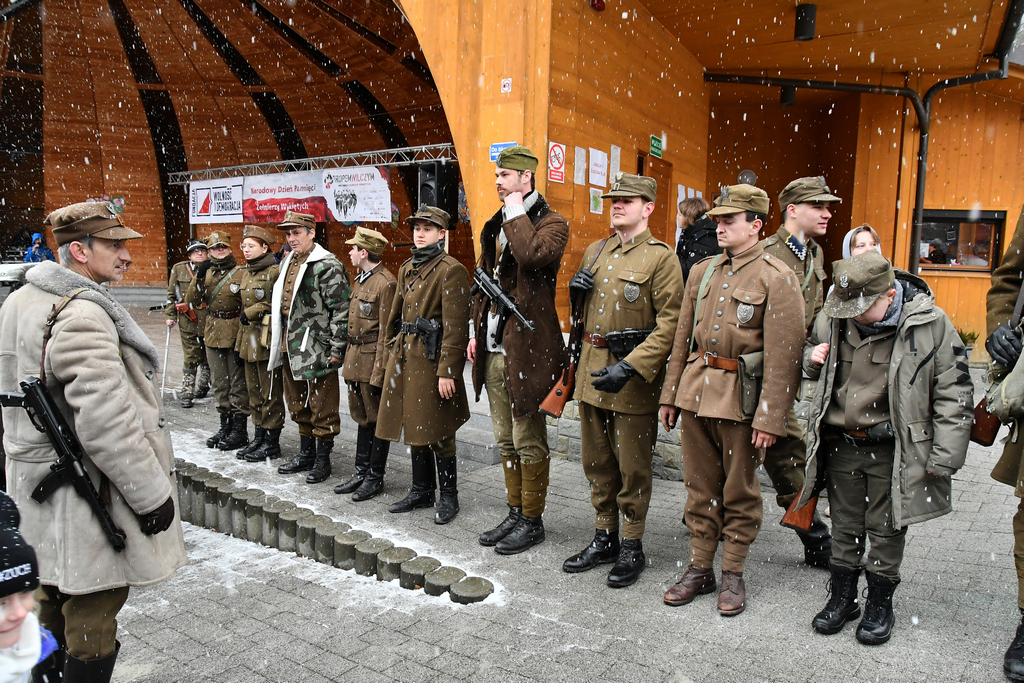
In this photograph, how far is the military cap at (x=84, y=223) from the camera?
2539 millimetres

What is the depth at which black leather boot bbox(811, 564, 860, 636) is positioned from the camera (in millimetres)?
3043

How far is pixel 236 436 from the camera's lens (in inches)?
260


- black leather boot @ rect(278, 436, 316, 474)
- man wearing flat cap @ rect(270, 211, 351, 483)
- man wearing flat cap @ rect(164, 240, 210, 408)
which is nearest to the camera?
man wearing flat cap @ rect(270, 211, 351, 483)

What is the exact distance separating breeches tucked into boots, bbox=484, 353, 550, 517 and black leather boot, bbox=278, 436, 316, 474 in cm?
230

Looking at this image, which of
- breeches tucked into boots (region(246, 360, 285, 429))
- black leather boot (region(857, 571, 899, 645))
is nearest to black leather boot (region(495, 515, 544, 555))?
black leather boot (region(857, 571, 899, 645))

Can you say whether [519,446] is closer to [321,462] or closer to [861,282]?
[861,282]

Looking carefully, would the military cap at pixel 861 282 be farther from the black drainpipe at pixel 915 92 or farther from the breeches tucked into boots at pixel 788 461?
the black drainpipe at pixel 915 92

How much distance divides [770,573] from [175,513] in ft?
9.61

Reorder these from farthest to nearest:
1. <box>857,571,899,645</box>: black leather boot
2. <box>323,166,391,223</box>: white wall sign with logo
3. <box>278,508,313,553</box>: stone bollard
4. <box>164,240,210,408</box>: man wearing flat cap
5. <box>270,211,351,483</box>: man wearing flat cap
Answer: <box>323,166,391,223</box>: white wall sign with logo, <box>164,240,210,408</box>: man wearing flat cap, <box>270,211,351,483</box>: man wearing flat cap, <box>278,508,313,553</box>: stone bollard, <box>857,571,899,645</box>: black leather boot

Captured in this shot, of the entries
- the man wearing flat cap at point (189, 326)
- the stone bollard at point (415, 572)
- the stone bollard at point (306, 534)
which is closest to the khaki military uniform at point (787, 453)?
the stone bollard at point (415, 572)

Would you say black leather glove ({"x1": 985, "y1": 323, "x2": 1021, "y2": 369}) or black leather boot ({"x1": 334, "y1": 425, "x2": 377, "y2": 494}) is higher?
black leather glove ({"x1": 985, "y1": 323, "x2": 1021, "y2": 369})

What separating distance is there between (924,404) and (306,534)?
3385 mm

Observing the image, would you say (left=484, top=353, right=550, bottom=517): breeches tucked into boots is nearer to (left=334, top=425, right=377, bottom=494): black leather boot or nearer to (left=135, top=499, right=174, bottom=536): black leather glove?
(left=334, top=425, right=377, bottom=494): black leather boot

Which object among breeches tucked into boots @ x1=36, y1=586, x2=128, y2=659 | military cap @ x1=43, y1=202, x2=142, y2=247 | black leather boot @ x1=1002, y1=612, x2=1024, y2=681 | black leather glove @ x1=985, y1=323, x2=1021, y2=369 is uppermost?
military cap @ x1=43, y1=202, x2=142, y2=247
